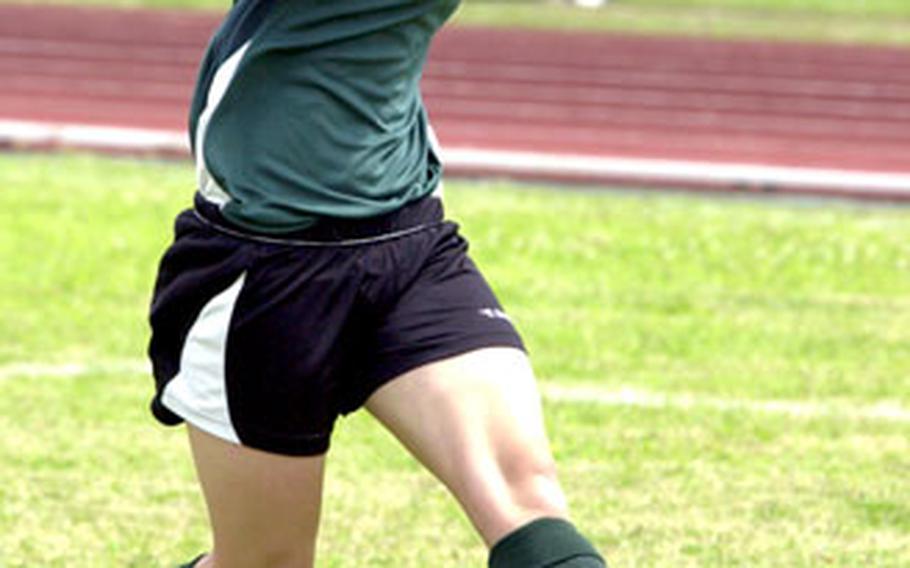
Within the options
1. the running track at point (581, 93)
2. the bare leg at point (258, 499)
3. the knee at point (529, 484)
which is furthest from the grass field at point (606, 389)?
the running track at point (581, 93)

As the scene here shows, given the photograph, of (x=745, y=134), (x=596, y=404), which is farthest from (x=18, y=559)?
(x=745, y=134)

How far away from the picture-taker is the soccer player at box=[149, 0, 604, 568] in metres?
4.01

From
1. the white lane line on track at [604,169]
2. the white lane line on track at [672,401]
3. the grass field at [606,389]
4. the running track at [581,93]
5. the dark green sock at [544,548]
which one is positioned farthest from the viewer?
the running track at [581,93]

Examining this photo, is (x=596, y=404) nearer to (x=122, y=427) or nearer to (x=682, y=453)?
(x=682, y=453)

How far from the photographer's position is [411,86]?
13.6 feet

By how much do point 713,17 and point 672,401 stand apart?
19.4m

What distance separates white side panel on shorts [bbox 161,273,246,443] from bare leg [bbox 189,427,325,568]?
0.03 meters

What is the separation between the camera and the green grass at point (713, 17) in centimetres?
2442

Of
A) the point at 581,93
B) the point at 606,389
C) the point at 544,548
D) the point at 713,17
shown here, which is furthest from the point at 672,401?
the point at 713,17

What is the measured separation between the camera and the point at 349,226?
4.08 metres

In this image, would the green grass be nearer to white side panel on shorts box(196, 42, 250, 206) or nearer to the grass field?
the grass field

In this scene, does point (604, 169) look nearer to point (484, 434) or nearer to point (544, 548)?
point (484, 434)

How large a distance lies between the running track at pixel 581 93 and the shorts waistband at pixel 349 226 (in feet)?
37.8

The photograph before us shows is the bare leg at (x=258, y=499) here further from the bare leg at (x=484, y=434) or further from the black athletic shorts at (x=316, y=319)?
the bare leg at (x=484, y=434)
